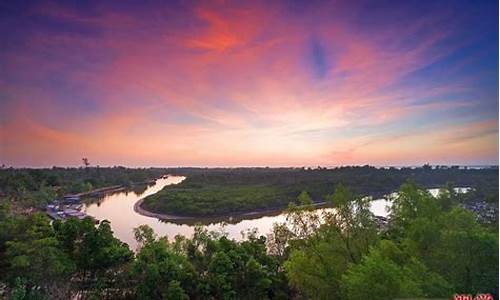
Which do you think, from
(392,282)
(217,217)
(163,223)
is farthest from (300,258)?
(217,217)

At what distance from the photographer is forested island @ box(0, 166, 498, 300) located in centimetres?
296

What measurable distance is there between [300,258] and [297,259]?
0.17 ft

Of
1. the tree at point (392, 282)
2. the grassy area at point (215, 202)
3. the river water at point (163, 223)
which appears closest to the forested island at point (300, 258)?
the tree at point (392, 282)

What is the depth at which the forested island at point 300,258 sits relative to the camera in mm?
2959

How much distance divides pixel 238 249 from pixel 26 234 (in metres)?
3.22

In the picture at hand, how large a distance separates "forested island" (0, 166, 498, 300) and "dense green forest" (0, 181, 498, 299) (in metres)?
0.01

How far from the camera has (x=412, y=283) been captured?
2.71 meters

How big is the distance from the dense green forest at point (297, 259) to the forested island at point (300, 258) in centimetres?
1

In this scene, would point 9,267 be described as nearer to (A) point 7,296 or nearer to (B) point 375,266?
(A) point 7,296

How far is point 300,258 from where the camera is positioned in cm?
393

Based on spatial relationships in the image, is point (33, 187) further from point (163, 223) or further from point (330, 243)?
point (330, 243)

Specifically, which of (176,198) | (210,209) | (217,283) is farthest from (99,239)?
(176,198)

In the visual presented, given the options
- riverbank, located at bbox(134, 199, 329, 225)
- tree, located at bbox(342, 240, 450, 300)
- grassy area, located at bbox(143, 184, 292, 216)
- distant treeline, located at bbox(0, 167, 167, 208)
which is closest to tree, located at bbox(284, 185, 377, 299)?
tree, located at bbox(342, 240, 450, 300)

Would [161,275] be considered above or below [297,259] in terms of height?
below
